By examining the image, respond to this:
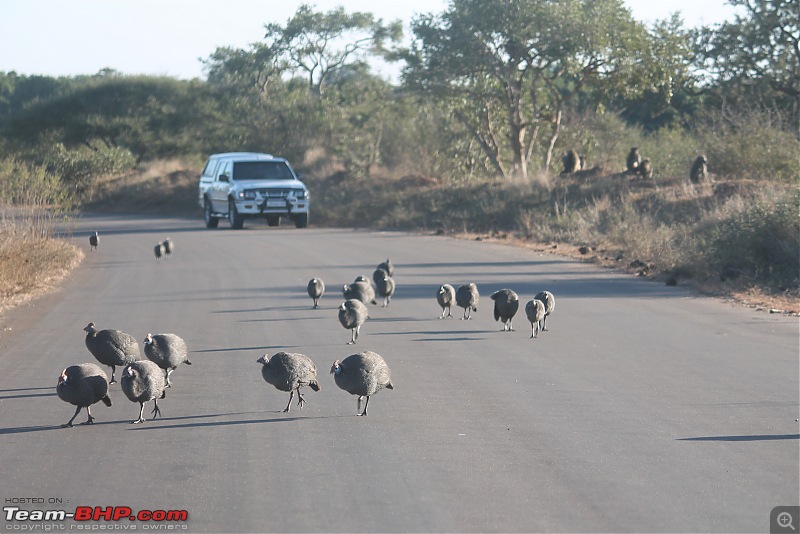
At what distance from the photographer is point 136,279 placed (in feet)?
60.0

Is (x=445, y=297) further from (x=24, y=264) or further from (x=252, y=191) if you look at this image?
(x=252, y=191)

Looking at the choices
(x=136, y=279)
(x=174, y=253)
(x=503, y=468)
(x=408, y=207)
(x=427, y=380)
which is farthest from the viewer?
(x=408, y=207)

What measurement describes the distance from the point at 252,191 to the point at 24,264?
1489cm

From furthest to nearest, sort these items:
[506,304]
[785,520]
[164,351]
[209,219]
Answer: [209,219] < [506,304] < [164,351] < [785,520]

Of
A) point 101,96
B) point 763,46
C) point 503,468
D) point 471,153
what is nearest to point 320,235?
point 471,153

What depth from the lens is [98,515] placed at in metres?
5.57

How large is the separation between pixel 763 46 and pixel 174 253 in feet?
Result: 79.6

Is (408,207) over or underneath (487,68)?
underneath

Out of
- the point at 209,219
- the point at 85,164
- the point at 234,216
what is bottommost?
the point at 209,219

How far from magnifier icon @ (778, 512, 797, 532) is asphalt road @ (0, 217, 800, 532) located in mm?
93

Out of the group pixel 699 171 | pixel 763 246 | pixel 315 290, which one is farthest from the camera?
pixel 699 171

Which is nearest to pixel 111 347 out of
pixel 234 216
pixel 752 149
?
pixel 234 216

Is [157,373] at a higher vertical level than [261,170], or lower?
lower

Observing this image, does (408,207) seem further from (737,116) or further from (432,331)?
(432,331)
